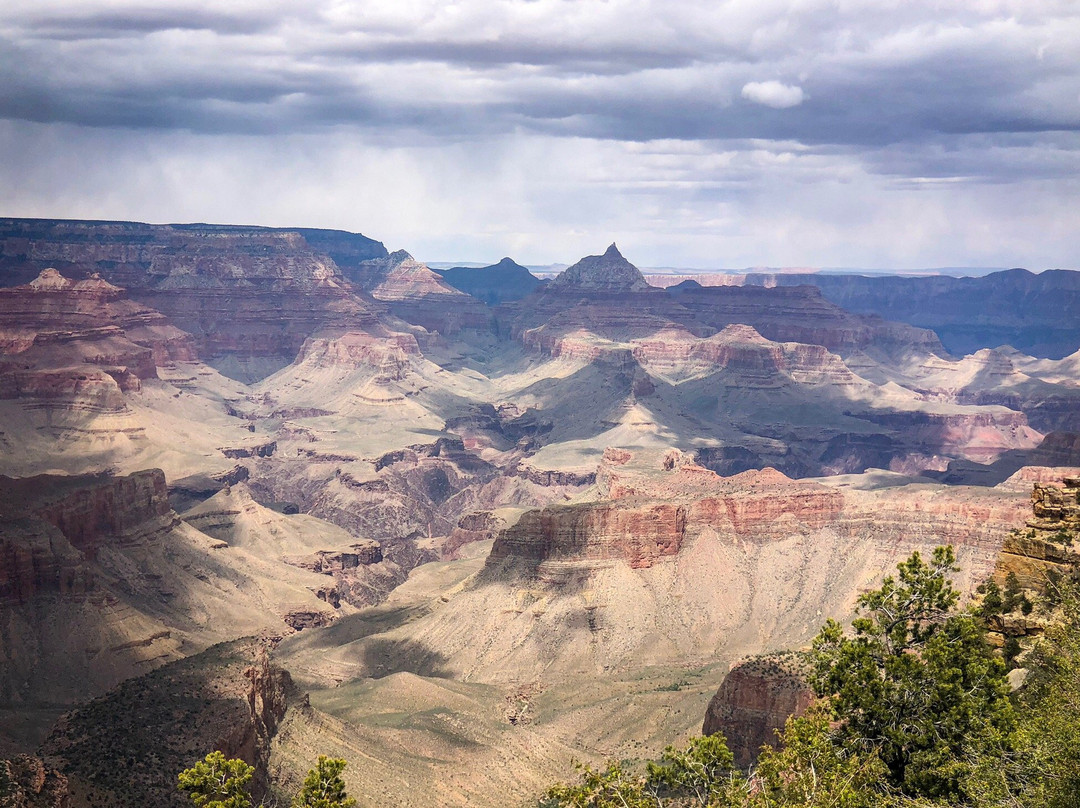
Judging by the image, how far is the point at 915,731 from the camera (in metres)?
44.2

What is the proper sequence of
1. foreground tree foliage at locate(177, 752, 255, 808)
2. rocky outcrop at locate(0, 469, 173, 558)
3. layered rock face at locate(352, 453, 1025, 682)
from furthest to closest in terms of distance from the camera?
1. rocky outcrop at locate(0, 469, 173, 558)
2. layered rock face at locate(352, 453, 1025, 682)
3. foreground tree foliage at locate(177, 752, 255, 808)

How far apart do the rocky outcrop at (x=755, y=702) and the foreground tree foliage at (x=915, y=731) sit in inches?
1543

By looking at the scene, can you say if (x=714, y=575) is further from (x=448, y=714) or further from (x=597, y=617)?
(x=448, y=714)

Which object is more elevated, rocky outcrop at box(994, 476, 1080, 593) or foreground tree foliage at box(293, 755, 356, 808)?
rocky outcrop at box(994, 476, 1080, 593)

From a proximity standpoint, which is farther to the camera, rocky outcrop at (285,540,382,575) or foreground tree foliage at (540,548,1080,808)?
rocky outcrop at (285,540,382,575)

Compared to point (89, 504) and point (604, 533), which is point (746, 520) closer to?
point (604, 533)

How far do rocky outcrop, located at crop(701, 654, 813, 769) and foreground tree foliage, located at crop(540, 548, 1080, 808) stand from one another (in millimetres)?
39202

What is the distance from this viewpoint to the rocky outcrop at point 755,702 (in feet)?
286

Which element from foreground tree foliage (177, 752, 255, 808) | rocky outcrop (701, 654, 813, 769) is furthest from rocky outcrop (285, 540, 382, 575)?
foreground tree foliage (177, 752, 255, 808)

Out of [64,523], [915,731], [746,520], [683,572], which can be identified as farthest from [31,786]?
[746,520]

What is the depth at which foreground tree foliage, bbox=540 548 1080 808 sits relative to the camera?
38500 millimetres

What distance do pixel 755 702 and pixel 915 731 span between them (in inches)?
1815

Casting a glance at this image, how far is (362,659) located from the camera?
429 feet

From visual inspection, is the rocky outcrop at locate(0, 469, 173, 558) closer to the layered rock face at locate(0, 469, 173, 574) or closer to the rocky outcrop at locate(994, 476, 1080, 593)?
the layered rock face at locate(0, 469, 173, 574)
